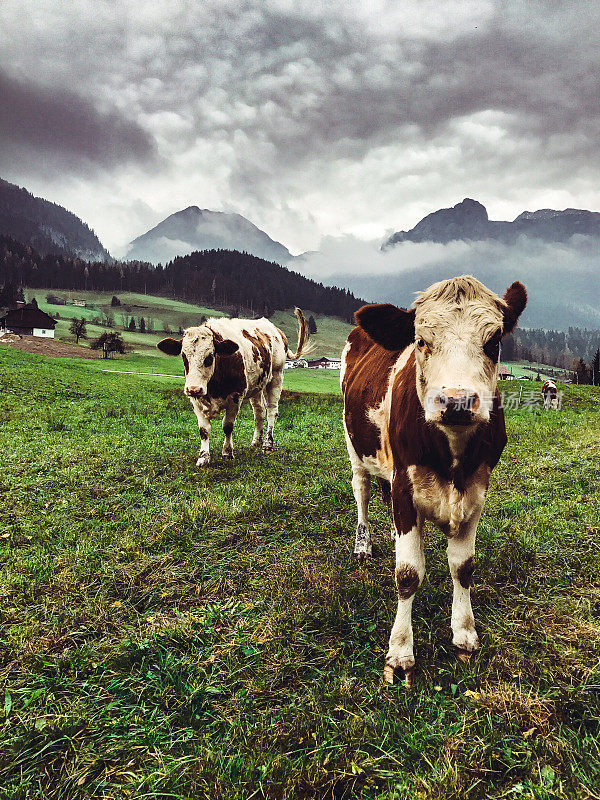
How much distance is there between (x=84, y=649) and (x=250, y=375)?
7705 mm

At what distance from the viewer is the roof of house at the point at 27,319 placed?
3740 inches

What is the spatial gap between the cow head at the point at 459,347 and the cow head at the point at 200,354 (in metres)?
6.82

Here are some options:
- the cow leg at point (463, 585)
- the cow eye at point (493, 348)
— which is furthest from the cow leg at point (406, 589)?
the cow eye at point (493, 348)

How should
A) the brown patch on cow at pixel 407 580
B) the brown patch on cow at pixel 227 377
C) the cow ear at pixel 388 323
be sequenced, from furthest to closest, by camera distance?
the brown patch on cow at pixel 227 377
the brown patch on cow at pixel 407 580
the cow ear at pixel 388 323

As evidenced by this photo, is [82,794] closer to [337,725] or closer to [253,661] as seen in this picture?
[253,661]

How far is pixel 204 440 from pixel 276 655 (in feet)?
22.5

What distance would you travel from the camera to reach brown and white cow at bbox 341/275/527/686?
2705 millimetres

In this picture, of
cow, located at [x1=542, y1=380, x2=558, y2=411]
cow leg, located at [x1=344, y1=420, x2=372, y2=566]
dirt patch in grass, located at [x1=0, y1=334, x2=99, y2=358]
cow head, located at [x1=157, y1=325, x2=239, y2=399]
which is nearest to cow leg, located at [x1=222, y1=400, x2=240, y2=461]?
cow head, located at [x1=157, y1=325, x2=239, y2=399]

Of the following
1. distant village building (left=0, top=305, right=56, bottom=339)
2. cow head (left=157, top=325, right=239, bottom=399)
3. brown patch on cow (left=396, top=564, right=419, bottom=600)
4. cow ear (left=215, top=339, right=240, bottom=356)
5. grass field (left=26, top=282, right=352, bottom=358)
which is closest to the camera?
brown patch on cow (left=396, top=564, right=419, bottom=600)

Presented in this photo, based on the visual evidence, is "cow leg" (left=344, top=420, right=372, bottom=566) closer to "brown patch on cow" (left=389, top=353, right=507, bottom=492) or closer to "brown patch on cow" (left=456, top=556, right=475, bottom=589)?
"brown patch on cow" (left=456, top=556, right=475, bottom=589)

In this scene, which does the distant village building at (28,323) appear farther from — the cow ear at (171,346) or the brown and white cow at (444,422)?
the brown and white cow at (444,422)

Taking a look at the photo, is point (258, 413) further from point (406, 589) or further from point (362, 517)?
point (406, 589)

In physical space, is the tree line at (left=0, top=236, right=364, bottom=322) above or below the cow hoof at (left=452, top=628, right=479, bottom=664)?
above

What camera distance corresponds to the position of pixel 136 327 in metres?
117
